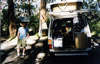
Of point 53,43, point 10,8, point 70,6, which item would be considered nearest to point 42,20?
point 10,8

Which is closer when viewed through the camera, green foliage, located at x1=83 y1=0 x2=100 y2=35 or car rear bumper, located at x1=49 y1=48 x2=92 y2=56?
car rear bumper, located at x1=49 y1=48 x2=92 y2=56

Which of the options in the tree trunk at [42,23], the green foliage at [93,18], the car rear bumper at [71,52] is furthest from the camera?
the green foliage at [93,18]

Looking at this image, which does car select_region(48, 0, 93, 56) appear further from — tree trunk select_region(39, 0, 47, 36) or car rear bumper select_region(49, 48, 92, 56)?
tree trunk select_region(39, 0, 47, 36)

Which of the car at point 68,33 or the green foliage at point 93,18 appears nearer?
the car at point 68,33

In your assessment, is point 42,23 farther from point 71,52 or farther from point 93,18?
point 93,18

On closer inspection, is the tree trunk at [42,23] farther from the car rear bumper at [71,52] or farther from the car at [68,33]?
the car rear bumper at [71,52]

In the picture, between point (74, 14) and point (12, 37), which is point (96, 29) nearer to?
point (12, 37)

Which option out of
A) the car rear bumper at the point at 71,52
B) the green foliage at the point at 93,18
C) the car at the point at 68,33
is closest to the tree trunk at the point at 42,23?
the green foliage at the point at 93,18

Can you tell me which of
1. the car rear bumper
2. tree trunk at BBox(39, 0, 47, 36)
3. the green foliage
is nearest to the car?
the car rear bumper

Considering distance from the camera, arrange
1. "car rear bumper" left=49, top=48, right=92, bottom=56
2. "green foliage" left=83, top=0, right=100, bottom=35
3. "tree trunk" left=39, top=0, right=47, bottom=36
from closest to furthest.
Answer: "car rear bumper" left=49, top=48, right=92, bottom=56
"tree trunk" left=39, top=0, right=47, bottom=36
"green foliage" left=83, top=0, right=100, bottom=35

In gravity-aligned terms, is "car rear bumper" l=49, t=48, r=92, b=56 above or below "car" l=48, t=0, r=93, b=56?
below

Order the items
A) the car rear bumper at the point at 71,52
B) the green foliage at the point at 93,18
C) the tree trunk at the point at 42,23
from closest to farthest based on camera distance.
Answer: the car rear bumper at the point at 71,52, the tree trunk at the point at 42,23, the green foliage at the point at 93,18

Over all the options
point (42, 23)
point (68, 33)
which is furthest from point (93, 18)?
point (68, 33)

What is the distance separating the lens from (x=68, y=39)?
30.1 ft
